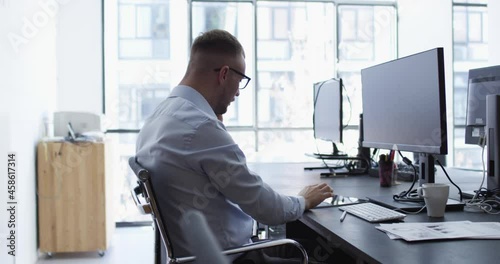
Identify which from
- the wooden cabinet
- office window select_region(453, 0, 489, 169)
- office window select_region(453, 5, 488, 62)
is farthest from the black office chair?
office window select_region(453, 5, 488, 62)

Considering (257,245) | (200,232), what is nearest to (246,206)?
(257,245)

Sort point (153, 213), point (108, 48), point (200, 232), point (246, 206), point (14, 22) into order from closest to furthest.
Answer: point (200, 232) → point (153, 213) → point (246, 206) → point (14, 22) → point (108, 48)

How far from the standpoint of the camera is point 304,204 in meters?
1.75

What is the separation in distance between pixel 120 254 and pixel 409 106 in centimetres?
316

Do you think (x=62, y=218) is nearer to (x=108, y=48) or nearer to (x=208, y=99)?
(x=108, y=48)

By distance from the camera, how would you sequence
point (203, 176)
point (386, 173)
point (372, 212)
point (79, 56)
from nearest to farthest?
point (203, 176), point (372, 212), point (386, 173), point (79, 56)

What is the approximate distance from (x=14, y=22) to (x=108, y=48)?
6.49 feet

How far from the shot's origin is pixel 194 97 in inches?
66.9

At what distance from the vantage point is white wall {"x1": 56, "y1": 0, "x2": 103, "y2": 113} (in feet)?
17.1

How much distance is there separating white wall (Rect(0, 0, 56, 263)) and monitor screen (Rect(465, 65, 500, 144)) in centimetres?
273

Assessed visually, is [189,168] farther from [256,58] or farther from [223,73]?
[256,58]

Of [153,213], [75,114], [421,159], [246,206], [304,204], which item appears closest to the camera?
[153,213]

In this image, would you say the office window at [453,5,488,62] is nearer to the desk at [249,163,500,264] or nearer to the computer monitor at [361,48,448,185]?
the desk at [249,163,500,264]

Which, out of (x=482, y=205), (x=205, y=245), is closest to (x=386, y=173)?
(x=482, y=205)
